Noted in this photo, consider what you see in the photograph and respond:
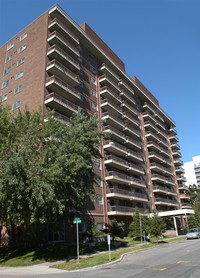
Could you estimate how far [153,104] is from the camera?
70.9 m

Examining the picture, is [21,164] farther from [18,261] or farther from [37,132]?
[18,261]

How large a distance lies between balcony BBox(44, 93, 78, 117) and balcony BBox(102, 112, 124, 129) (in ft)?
31.0

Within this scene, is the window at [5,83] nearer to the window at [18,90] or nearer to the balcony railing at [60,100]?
the window at [18,90]

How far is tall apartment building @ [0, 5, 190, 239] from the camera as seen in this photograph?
1515 inches

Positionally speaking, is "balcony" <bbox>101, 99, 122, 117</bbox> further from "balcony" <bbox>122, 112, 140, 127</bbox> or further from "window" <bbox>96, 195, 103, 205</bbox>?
"window" <bbox>96, 195, 103, 205</bbox>

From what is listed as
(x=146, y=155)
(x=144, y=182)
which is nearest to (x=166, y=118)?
(x=146, y=155)

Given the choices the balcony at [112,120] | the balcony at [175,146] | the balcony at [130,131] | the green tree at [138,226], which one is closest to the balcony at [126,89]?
the balcony at [130,131]

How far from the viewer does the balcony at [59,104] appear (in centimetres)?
3566

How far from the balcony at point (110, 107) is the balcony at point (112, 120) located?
2.93 ft

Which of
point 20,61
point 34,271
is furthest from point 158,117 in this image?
point 34,271

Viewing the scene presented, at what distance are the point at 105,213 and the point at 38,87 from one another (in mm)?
19425

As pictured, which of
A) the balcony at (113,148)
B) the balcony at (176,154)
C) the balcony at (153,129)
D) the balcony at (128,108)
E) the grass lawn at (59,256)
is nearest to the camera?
the grass lawn at (59,256)

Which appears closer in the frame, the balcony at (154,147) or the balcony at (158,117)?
the balcony at (154,147)

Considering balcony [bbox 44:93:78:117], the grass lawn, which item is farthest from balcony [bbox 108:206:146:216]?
balcony [bbox 44:93:78:117]
